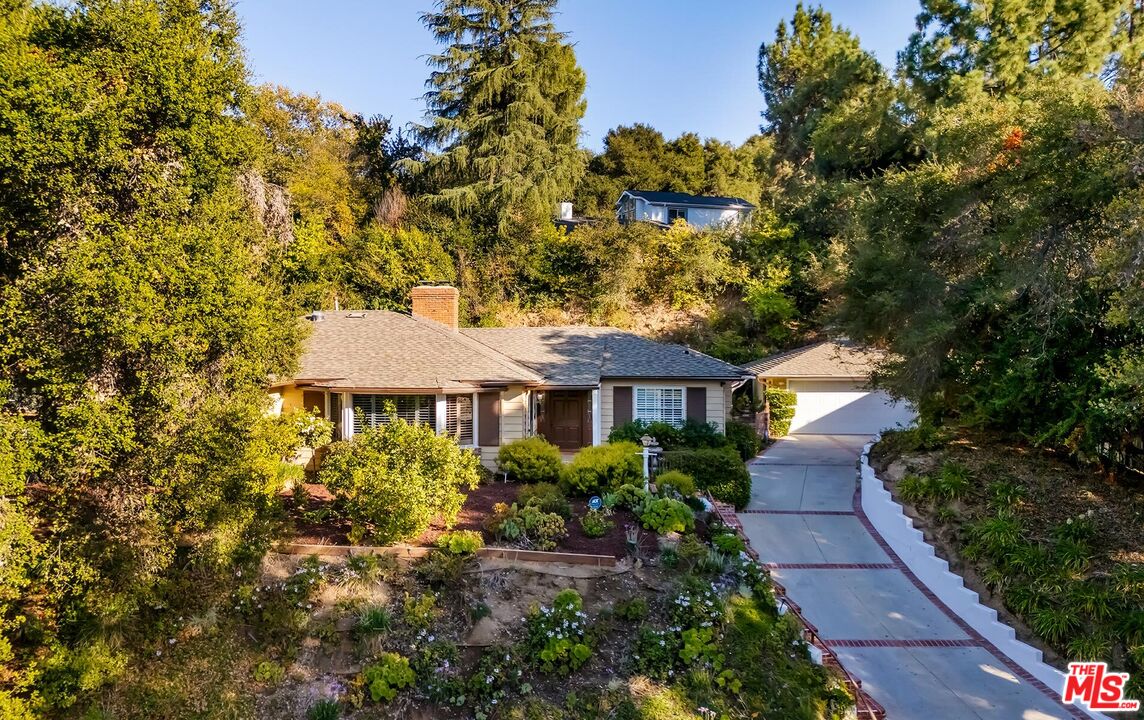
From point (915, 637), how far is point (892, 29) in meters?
20.6

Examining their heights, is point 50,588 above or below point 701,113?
below

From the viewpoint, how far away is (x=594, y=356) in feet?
67.3

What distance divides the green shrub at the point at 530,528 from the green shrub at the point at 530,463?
365 cm

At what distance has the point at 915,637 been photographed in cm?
977

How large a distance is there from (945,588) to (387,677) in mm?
9430

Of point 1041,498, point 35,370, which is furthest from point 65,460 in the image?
point 1041,498

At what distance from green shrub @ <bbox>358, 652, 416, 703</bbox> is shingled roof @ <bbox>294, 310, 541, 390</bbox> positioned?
26.0 ft

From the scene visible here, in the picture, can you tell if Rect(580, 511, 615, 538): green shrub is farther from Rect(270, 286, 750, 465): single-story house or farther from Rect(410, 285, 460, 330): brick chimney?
Rect(410, 285, 460, 330): brick chimney

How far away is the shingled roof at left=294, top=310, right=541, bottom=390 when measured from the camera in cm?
1554

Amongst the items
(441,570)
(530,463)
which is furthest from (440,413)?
(441,570)

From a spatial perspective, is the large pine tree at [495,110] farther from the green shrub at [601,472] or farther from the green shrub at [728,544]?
the green shrub at [728,544]

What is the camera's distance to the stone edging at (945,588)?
8664 millimetres

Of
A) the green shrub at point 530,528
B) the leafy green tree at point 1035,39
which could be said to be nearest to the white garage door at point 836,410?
the leafy green tree at point 1035,39

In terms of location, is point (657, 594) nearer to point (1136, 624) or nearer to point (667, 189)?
point (1136, 624)
